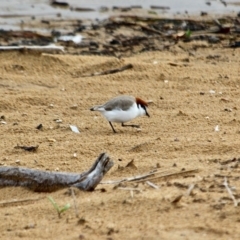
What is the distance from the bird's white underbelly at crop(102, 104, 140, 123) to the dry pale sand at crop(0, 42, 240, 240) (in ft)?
0.45

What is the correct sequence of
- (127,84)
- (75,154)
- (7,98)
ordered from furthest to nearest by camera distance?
(127,84)
(7,98)
(75,154)

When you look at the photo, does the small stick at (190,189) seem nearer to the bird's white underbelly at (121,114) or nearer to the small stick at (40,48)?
the bird's white underbelly at (121,114)

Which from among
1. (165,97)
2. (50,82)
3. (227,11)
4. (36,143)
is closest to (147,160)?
(36,143)

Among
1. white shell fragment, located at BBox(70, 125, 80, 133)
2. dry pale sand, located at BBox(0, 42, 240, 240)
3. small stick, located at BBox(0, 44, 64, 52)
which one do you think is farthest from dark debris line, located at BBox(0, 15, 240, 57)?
white shell fragment, located at BBox(70, 125, 80, 133)

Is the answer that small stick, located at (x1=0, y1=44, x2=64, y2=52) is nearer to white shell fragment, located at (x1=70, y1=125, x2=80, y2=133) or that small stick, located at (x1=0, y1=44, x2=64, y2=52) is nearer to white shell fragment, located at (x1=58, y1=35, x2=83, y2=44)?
white shell fragment, located at (x1=58, y1=35, x2=83, y2=44)

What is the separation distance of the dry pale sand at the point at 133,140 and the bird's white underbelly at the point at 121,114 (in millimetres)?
138

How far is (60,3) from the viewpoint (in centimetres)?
1644

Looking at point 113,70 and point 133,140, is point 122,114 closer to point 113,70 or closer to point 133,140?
point 133,140

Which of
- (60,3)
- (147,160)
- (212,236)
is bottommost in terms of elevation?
(60,3)

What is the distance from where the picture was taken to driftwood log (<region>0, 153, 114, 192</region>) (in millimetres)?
5898

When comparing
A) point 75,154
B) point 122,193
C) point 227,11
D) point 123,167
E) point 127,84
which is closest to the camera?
point 122,193

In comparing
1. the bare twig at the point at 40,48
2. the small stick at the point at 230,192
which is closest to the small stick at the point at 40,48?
the bare twig at the point at 40,48

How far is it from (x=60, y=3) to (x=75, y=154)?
938 cm

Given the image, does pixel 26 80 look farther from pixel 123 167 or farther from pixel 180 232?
pixel 180 232
